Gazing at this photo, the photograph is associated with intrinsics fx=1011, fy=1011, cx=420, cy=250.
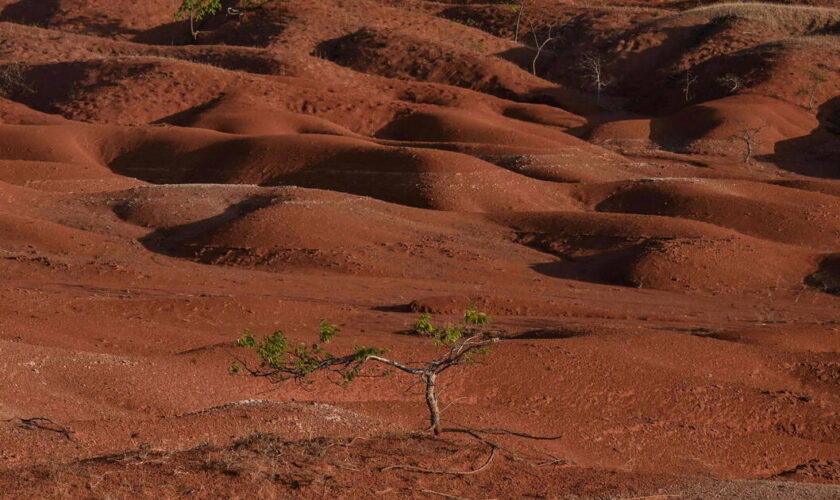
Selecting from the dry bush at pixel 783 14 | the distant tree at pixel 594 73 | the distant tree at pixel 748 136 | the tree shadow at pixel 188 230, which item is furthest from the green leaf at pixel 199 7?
the tree shadow at pixel 188 230

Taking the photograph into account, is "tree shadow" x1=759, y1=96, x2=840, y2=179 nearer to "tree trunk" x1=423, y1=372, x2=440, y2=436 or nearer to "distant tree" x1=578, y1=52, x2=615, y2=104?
"distant tree" x1=578, y1=52, x2=615, y2=104

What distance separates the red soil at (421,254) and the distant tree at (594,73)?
2.21 feet

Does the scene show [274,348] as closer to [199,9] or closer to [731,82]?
[731,82]

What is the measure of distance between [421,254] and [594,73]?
36535 millimetres

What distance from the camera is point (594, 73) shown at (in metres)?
58.4

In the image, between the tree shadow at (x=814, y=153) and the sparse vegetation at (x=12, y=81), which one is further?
the sparse vegetation at (x=12, y=81)

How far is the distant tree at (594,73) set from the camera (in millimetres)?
56781

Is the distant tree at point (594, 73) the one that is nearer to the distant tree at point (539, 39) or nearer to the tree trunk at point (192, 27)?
the distant tree at point (539, 39)

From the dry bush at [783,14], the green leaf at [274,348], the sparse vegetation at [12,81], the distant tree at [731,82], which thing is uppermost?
the green leaf at [274,348]

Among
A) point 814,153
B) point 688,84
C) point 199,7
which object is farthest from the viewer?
point 199,7

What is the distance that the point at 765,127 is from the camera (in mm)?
45375

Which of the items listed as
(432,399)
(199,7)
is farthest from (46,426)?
(199,7)

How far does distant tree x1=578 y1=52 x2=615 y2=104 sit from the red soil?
2.21 feet

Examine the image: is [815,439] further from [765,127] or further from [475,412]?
[765,127]
